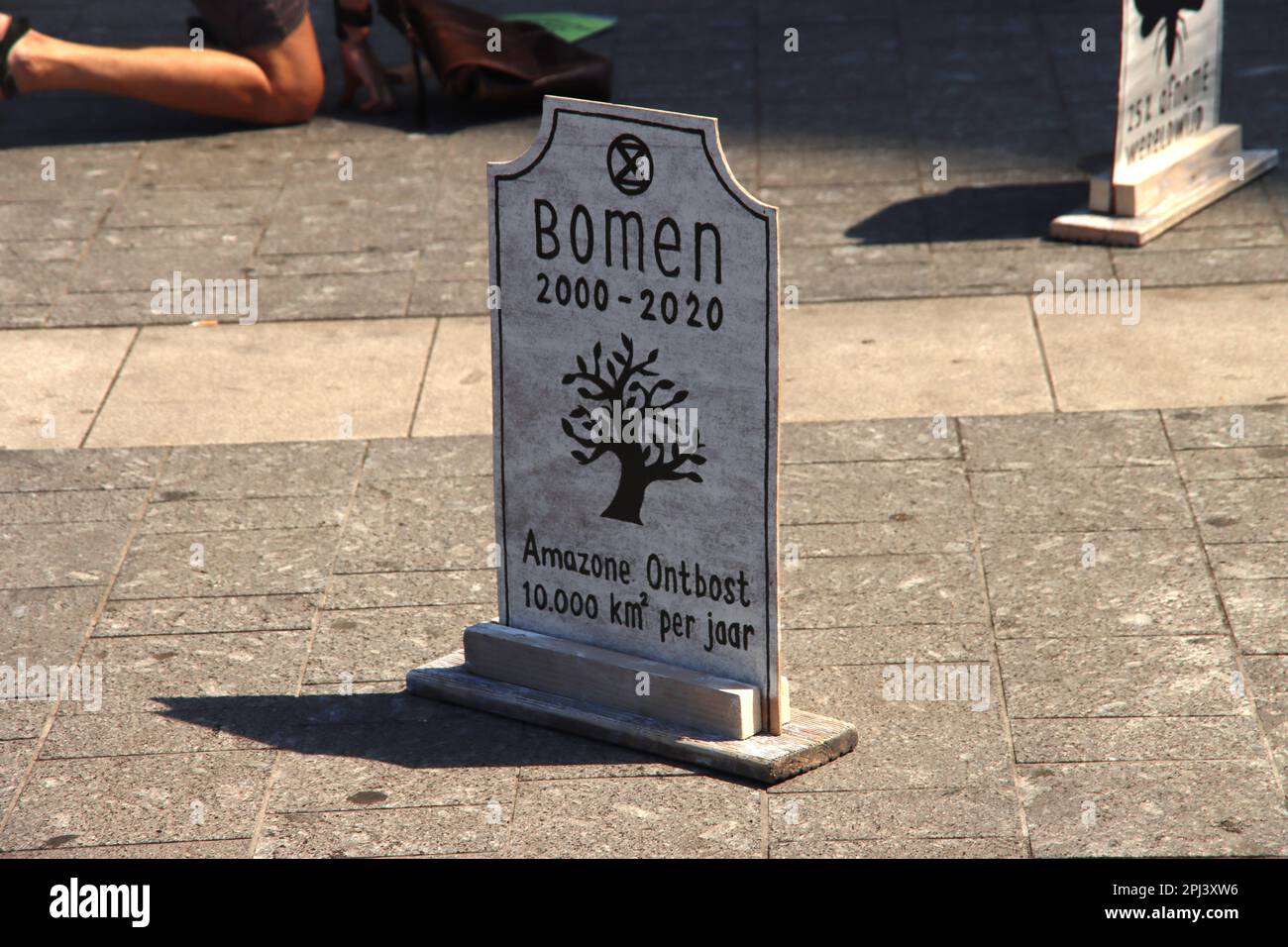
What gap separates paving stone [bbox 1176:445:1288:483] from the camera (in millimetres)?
6102

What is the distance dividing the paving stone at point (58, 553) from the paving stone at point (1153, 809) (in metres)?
3.02

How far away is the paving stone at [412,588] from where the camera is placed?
5.59 meters

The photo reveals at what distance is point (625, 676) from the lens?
4.78m

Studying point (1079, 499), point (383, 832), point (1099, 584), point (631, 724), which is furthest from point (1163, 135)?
point (383, 832)

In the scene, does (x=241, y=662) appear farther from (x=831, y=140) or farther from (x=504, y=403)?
(x=831, y=140)

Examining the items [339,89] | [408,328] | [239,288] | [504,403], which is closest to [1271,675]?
[504,403]

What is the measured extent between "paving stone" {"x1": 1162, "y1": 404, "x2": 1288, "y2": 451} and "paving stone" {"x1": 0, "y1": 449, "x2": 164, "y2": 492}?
3.59 metres

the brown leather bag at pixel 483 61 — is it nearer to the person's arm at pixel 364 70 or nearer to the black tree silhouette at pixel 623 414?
the person's arm at pixel 364 70

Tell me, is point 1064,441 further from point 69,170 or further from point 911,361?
point 69,170

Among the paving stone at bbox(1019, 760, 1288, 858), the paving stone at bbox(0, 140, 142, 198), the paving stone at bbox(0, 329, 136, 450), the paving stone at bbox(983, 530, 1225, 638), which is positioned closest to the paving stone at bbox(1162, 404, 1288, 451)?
the paving stone at bbox(983, 530, 1225, 638)

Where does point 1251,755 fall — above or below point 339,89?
below

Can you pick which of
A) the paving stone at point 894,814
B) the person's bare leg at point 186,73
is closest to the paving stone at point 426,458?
the paving stone at point 894,814

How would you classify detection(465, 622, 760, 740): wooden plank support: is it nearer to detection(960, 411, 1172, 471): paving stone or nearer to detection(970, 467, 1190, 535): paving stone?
detection(970, 467, 1190, 535): paving stone

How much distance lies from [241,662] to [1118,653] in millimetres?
2447
